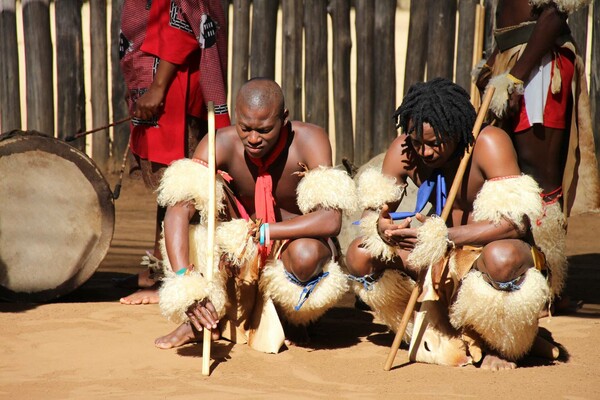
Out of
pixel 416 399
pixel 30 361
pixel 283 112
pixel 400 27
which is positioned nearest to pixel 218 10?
pixel 283 112

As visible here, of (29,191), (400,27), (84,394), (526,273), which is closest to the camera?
(84,394)

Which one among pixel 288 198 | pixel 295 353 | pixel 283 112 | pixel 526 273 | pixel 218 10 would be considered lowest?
pixel 295 353

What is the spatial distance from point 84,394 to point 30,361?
59cm

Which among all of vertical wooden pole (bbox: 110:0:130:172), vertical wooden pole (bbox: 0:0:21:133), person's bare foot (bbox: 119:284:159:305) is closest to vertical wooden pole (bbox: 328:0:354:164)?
vertical wooden pole (bbox: 110:0:130:172)

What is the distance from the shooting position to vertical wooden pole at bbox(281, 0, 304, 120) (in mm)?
8375

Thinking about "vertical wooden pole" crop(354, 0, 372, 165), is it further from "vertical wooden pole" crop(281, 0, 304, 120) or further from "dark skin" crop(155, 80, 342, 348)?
"dark skin" crop(155, 80, 342, 348)

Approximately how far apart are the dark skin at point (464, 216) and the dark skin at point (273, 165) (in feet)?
0.76

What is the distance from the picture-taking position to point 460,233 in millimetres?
4086

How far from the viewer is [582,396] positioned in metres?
3.71

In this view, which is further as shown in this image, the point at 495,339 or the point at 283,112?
the point at 283,112

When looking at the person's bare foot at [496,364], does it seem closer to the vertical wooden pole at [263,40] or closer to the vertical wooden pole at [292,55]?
the vertical wooden pole at [292,55]

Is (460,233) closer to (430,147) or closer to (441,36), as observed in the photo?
(430,147)

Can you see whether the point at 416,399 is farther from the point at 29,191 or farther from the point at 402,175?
the point at 29,191

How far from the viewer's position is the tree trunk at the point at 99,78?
876cm
